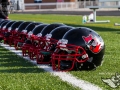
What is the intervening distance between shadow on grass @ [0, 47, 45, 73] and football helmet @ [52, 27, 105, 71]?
456mm

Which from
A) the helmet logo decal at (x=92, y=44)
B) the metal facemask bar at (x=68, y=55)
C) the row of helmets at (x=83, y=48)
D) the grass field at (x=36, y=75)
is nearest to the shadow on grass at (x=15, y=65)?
the grass field at (x=36, y=75)

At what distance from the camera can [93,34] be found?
5.84 meters

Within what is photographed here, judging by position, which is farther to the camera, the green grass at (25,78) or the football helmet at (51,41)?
the football helmet at (51,41)

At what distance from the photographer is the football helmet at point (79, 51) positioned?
568 cm

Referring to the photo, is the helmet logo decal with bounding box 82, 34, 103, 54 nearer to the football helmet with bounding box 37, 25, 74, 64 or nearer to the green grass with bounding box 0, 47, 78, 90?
the football helmet with bounding box 37, 25, 74, 64

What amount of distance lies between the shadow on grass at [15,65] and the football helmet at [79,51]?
1.50 ft

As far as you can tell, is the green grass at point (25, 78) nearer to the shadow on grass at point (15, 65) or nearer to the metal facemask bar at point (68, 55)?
the shadow on grass at point (15, 65)

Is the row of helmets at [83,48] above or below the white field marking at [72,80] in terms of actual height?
above

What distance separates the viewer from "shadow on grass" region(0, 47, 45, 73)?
595 centimetres

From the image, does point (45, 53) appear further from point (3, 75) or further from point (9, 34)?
point (9, 34)

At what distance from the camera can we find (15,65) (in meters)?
6.43

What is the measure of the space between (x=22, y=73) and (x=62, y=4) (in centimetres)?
5276

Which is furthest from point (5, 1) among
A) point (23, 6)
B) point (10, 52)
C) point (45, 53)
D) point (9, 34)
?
point (23, 6)

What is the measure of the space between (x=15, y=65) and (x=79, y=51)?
1325mm
